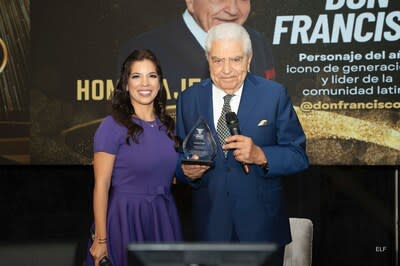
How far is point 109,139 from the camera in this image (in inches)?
146

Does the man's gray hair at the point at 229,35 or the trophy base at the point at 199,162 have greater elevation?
the man's gray hair at the point at 229,35

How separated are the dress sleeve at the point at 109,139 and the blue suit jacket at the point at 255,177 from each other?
432 mm

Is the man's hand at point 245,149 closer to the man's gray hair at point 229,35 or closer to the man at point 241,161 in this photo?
the man at point 241,161

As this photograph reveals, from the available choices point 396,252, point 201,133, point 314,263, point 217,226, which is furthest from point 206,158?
point 396,252

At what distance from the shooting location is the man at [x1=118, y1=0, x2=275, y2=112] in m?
4.52

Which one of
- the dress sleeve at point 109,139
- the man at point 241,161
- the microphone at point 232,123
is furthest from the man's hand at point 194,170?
the dress sleeve at point 109,139

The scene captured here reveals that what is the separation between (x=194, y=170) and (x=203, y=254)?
87.0 inches

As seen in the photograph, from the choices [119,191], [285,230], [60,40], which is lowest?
[285,230]

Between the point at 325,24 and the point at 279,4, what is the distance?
339mm

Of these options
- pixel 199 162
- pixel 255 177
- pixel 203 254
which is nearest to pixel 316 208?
pixel 255 177

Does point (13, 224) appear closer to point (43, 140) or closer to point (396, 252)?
point (43, 140)

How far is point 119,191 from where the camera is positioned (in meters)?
3.75

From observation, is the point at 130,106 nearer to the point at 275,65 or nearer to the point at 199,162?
the point at 199,162

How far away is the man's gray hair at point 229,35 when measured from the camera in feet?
13.4
